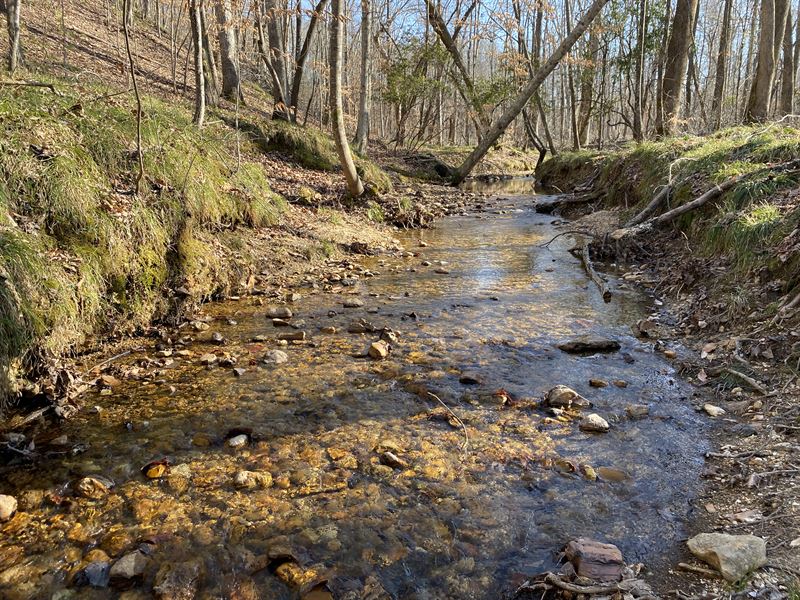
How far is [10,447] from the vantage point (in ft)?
9.98

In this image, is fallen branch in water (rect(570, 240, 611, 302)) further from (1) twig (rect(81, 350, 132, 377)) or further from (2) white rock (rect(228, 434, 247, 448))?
(1) twig (rect(81, 350, 132, 377))

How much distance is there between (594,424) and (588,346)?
4.82 ft

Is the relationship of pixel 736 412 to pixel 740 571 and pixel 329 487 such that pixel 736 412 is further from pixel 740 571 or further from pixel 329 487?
pixel 329 487

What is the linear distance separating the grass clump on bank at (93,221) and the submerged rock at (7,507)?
1082 mm

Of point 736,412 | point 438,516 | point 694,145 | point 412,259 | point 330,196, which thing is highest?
point 694,145

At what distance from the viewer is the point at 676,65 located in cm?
1258

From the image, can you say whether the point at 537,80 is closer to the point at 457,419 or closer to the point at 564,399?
the point at 564,399

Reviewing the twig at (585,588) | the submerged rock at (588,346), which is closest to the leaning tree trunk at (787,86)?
the submerged rock at (588,346)

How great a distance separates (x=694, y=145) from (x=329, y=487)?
9229 millimetres

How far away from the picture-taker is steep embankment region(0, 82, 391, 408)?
362 cm

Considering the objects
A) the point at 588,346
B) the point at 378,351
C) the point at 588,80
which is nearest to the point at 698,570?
the point at 588,346

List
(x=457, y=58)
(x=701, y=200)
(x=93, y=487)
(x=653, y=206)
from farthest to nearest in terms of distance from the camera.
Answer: (x=457, y=58) → (x=653, y=206) → (x=701, y=200) → (x=93, y=487)

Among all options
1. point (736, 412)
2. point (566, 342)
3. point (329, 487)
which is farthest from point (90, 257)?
point (736, 412)

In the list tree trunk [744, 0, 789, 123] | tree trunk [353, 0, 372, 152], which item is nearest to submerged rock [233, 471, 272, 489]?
tree trunk [353, 0, 372, 152]
